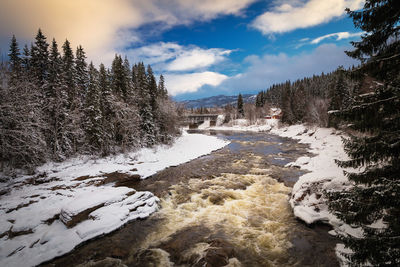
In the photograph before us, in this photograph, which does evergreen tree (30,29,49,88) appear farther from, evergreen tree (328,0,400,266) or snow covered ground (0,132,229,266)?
evergreen tree (328,0,400,266)

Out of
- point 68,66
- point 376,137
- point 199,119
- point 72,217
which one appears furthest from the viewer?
point 199,119

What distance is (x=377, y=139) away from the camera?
4.14m

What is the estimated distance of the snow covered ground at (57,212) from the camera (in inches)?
292

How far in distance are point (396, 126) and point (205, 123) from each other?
307 feet

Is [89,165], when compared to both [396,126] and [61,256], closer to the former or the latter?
[61,256]

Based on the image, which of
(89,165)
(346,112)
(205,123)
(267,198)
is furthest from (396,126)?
(205,123)

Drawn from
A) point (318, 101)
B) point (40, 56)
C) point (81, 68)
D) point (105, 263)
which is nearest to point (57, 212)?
point (105, 263)

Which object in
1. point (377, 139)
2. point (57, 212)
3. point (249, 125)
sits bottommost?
point (57, 212)

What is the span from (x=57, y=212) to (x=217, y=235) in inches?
358

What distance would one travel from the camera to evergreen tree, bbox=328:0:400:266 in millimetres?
3734

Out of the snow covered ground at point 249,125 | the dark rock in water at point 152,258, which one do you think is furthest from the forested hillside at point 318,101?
the dark rock in water at point 152,258

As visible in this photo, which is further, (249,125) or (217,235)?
(249,125)

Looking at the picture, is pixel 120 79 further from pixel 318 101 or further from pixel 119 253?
pixel 318 101

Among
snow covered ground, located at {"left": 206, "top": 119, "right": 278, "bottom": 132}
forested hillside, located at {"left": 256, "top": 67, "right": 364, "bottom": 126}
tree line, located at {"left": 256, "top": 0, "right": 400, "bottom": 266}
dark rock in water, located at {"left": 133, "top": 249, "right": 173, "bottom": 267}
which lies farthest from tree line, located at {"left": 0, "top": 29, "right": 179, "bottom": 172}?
A: snow covered ground, located at {"left": 206, "top": 119, "right": 278, "bottom": 132}
